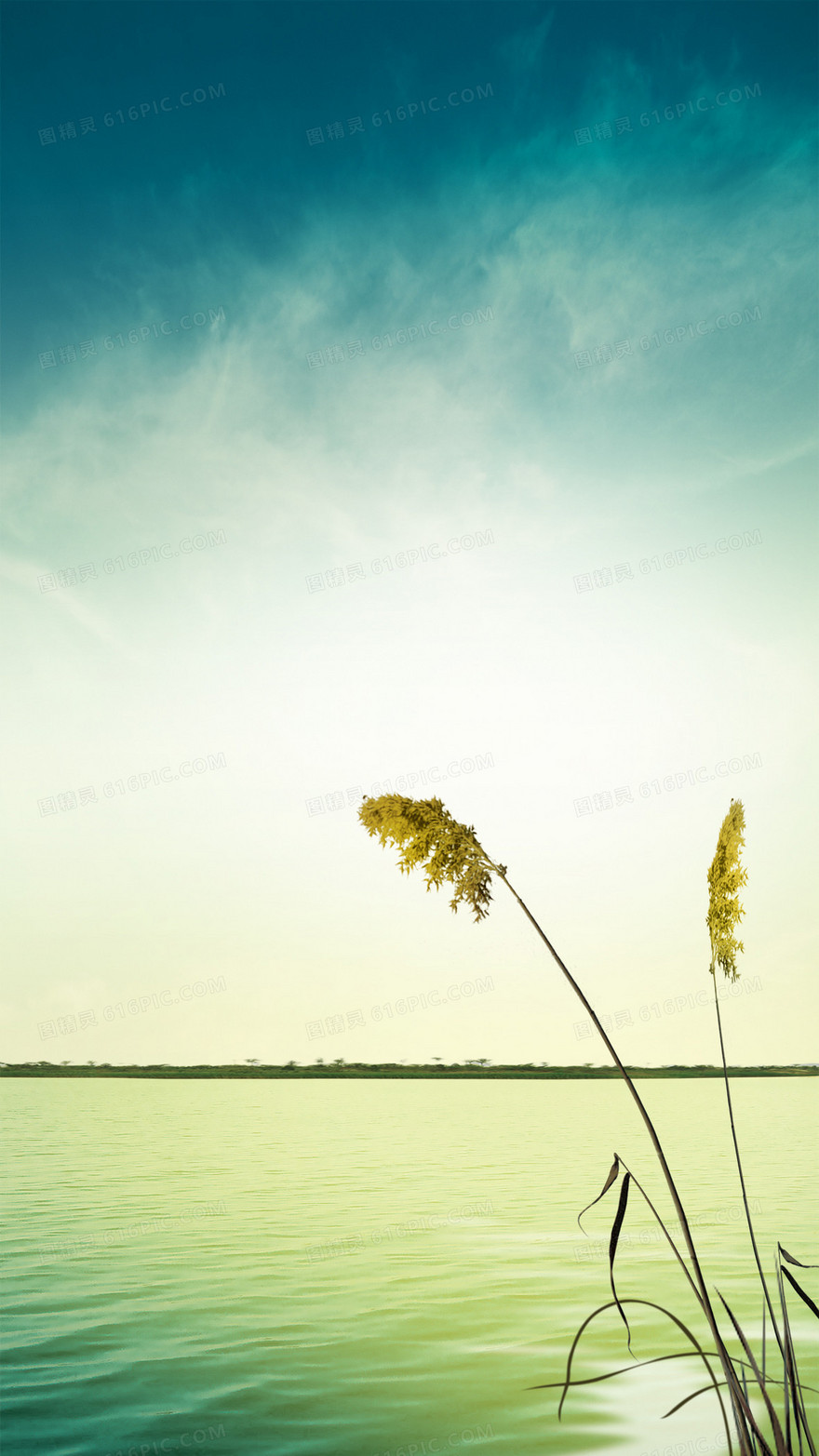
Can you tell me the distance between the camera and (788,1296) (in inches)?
373

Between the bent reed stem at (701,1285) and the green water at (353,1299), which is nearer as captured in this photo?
the bent reed stem at (701,1285)

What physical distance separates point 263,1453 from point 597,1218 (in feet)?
28.7

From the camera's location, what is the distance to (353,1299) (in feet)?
28.7

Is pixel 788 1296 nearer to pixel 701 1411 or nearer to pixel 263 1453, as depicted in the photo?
pixel 701 1411

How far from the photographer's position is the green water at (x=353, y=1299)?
5809 mm

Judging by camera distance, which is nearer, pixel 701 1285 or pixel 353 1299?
pixel 701 1285

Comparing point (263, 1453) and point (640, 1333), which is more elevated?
point (263, 1453)

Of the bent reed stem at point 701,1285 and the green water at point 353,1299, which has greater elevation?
the bent reed stem at point 701,1285

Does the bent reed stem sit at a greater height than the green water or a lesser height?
greater

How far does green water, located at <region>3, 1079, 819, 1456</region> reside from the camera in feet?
19.1

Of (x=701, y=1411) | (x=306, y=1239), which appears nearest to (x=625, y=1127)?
(x=306, y=1239)

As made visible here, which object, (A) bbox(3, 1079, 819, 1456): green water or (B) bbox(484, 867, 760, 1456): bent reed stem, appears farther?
(A) bbox(3, 1079, 819, 1456): green water

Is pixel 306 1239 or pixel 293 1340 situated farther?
pixel 306 1239

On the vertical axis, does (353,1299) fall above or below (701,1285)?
below
